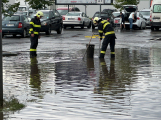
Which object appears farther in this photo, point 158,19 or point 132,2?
point 132,2

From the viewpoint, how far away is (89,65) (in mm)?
13320

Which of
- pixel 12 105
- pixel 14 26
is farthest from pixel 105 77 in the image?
pixel 14 26

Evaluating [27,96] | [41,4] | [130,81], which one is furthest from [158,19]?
[27,96]

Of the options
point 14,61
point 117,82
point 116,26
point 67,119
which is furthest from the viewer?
point 116,26

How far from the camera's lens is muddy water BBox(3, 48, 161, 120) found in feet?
22.6

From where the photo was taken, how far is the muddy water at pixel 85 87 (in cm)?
688

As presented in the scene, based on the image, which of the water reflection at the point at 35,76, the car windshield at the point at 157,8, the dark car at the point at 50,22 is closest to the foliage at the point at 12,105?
the water reflection at the point at 35,76

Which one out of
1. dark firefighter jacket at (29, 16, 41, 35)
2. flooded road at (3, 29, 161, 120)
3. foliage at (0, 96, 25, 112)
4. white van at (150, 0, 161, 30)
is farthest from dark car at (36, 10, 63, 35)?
foliage at (0, 96, 25, 112)

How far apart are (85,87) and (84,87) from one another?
20 mm

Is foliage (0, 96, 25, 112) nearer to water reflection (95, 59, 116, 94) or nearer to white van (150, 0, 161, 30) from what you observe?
water reflection (95, 59, 116, 94)

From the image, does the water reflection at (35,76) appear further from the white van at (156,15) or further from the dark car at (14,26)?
the white van at (156,15)

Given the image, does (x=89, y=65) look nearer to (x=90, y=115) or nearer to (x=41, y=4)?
(x=90, y=115)

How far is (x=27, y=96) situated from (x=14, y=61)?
6.50 meters

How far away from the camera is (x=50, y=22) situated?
30.3m
